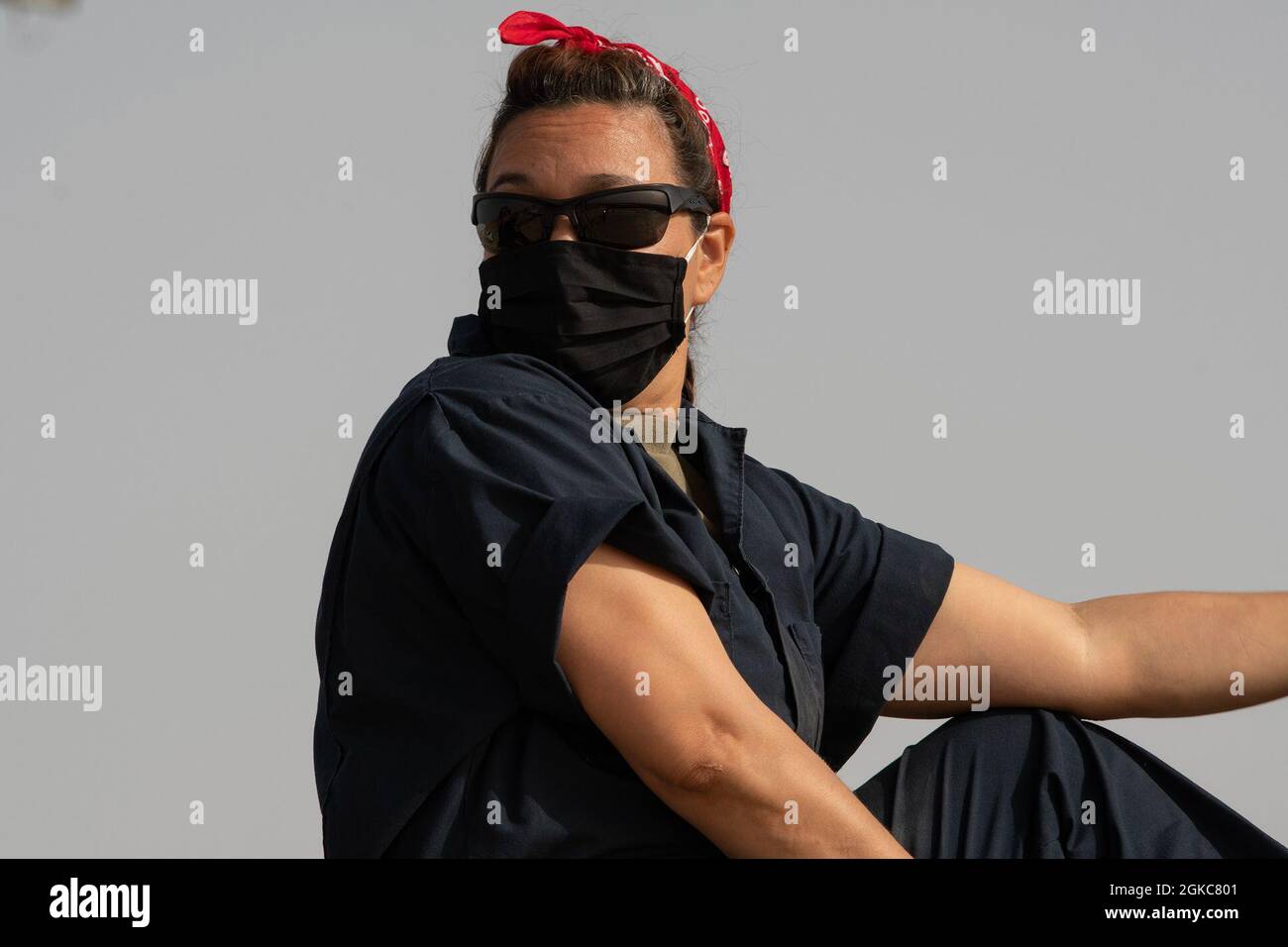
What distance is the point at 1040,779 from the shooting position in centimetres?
333

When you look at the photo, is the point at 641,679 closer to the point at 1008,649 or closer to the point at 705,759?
the point at 705,759

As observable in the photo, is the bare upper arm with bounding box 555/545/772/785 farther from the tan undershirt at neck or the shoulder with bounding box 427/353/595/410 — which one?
the tan undershirt at neck

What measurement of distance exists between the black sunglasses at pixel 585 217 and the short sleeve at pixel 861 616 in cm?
71

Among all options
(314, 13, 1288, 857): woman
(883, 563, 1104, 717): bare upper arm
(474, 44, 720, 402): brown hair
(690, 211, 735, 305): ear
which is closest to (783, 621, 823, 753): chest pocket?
(314, 13, 1288, 857): woman

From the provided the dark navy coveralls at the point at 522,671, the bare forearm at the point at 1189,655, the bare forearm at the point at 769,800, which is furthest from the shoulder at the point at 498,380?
the bare forearm at the point at 1189,655

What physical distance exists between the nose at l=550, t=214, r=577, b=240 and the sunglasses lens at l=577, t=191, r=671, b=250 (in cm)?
2

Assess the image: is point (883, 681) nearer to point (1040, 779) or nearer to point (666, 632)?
point (1040, 779)

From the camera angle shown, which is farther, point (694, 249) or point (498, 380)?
point (694, 249)

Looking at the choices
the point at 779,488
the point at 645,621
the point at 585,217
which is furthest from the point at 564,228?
the point at 645,621

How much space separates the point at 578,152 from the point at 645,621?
1025 mm

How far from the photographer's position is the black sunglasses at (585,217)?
11.3ft

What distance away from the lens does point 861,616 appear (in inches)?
146

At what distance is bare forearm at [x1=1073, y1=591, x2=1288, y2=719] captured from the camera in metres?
3.69
